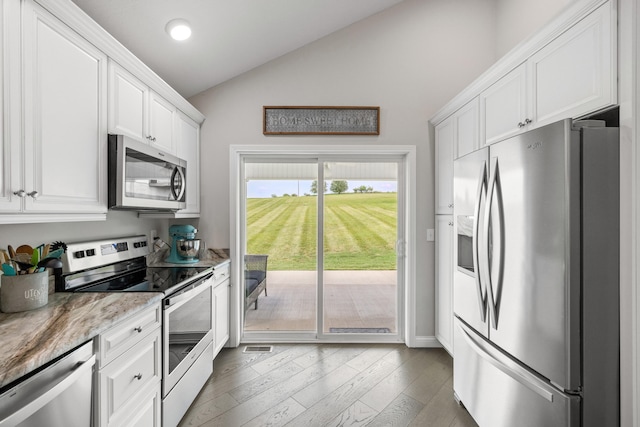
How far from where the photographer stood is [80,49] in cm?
147

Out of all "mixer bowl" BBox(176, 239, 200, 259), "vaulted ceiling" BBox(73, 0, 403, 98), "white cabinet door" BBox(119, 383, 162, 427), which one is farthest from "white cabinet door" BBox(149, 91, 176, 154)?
"white cabinet door" BBox(119, 383, 162, 427)

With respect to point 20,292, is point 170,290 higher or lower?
lower

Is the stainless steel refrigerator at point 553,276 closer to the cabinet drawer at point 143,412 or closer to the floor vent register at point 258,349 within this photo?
the cabinet drawer at point 143,412

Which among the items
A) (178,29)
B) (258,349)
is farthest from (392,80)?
(258,349)

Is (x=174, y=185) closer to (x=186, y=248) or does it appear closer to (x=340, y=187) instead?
(x=186, y=248)

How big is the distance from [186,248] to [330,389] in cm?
166

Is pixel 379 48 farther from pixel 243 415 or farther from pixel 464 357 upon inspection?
pixel 243 415

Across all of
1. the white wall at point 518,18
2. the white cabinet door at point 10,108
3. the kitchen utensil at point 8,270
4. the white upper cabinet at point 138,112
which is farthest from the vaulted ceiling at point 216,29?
the kitchen utensil at point 8,270

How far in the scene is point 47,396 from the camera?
918 millimetres

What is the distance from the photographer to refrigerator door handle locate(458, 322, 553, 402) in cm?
126

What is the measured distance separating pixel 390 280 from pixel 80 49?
2.98 meters

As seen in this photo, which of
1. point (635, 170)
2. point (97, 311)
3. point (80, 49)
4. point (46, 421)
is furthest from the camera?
point (80, 49)

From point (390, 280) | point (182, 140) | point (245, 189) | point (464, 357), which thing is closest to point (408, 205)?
point (390, 280)

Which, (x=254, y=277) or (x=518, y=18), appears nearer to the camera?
(x=518, y=18)
